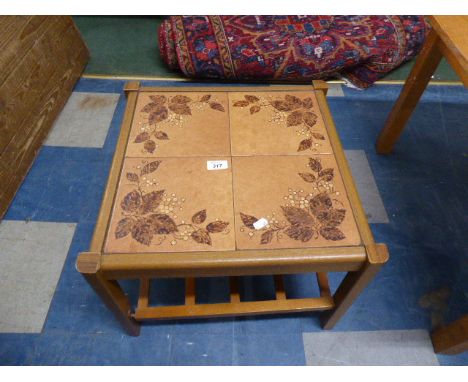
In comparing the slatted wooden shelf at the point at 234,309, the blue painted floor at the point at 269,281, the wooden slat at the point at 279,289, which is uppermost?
the slatted wooden shelf at the point at 234,309

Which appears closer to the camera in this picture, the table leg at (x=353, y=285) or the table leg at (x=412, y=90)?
the table leg at (x=353, y=285)

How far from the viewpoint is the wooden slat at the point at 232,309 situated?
943 mm

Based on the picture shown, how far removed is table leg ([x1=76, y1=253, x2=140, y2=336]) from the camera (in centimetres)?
70

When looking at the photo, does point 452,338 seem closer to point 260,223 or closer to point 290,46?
point 260,223

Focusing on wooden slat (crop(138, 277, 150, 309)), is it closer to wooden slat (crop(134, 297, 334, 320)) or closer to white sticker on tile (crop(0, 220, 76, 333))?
wooden slat (crop(134, 297, 334, 320))

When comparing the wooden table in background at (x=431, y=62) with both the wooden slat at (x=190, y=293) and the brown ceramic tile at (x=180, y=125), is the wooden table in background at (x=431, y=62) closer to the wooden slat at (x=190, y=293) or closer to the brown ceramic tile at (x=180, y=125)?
the brown ceramic tile at (x=180, y=125)

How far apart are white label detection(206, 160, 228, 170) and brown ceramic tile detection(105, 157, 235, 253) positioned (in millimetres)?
14

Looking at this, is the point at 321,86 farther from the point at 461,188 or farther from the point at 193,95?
the point at 461,188

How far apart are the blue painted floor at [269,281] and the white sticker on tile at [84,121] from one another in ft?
0.19

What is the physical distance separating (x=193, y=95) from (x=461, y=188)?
4.39 ft

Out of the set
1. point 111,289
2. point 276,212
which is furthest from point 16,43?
point 276,212

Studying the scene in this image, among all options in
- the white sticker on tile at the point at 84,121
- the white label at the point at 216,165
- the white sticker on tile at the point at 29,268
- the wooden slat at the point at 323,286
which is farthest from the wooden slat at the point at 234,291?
A: the white sticker on tile at the point at 84,121

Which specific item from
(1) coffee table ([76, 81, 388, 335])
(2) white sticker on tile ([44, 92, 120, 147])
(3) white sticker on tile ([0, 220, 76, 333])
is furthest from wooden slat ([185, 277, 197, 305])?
(2) white sticker on tile ([44, 92, 120, 147])

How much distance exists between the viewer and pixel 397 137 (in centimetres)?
156
